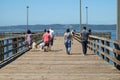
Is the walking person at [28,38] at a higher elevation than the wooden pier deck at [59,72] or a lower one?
higher

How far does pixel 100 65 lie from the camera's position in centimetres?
1478

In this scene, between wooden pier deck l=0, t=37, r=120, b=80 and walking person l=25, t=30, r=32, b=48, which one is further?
walking person l=25, t=30, r=32, b=48

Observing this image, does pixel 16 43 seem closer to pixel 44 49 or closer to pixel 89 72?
pixel 44 49

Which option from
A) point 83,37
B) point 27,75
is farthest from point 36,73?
point 83,37

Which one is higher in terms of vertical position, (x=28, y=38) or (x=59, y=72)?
(x=28, y=38)

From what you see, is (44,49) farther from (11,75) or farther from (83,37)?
(11,75)

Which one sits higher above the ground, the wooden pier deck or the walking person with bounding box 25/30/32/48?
the walking person with bounding box 25/30/32/48

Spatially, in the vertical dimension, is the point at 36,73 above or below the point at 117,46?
below

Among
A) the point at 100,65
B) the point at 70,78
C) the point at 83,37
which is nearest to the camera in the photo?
the point at 70,78

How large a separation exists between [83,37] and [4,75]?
28.7 ft

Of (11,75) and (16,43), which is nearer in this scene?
(11,75)

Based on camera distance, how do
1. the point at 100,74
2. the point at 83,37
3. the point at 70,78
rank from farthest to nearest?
the point at 83,37 < the point at 100,74 < the point at 70,78

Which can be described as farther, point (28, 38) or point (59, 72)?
point (28, 38)

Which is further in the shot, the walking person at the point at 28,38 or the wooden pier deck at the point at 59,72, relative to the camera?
the walking person at the point at 28,38
